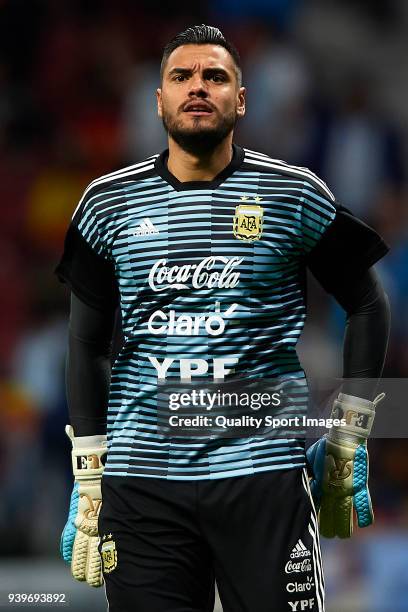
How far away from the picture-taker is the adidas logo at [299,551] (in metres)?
3.53

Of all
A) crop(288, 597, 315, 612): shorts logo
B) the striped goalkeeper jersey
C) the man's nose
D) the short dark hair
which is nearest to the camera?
crop(288, 597, 315, 612): shorts logo

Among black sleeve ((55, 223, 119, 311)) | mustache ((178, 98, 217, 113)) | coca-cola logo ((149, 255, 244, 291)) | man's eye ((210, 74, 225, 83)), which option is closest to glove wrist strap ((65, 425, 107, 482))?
black sleeve ((55, 223, 119, 311))

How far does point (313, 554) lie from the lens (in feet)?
11.8

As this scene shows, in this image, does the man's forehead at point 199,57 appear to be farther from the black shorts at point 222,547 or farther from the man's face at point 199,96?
the black shorts at point 222,547

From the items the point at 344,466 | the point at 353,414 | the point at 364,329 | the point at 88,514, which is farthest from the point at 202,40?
the point at 88,514

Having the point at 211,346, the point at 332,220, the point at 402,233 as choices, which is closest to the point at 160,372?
the point at 211,346

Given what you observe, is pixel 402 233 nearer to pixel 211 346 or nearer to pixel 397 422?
pixel 397 422

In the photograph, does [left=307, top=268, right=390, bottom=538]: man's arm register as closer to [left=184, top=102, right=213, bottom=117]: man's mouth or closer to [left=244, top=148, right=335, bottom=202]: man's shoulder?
[left=244, top=148, right=335, bottom=202]: man's shoulder

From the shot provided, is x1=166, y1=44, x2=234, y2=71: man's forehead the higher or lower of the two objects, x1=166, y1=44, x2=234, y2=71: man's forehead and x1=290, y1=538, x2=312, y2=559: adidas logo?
the higher

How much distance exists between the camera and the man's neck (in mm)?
3809

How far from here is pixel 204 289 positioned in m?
3.64

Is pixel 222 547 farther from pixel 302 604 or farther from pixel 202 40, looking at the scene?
pixel 202 40

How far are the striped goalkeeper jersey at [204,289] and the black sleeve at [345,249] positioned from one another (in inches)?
1.5

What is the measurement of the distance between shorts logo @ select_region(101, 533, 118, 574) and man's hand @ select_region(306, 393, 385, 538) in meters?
0.65
